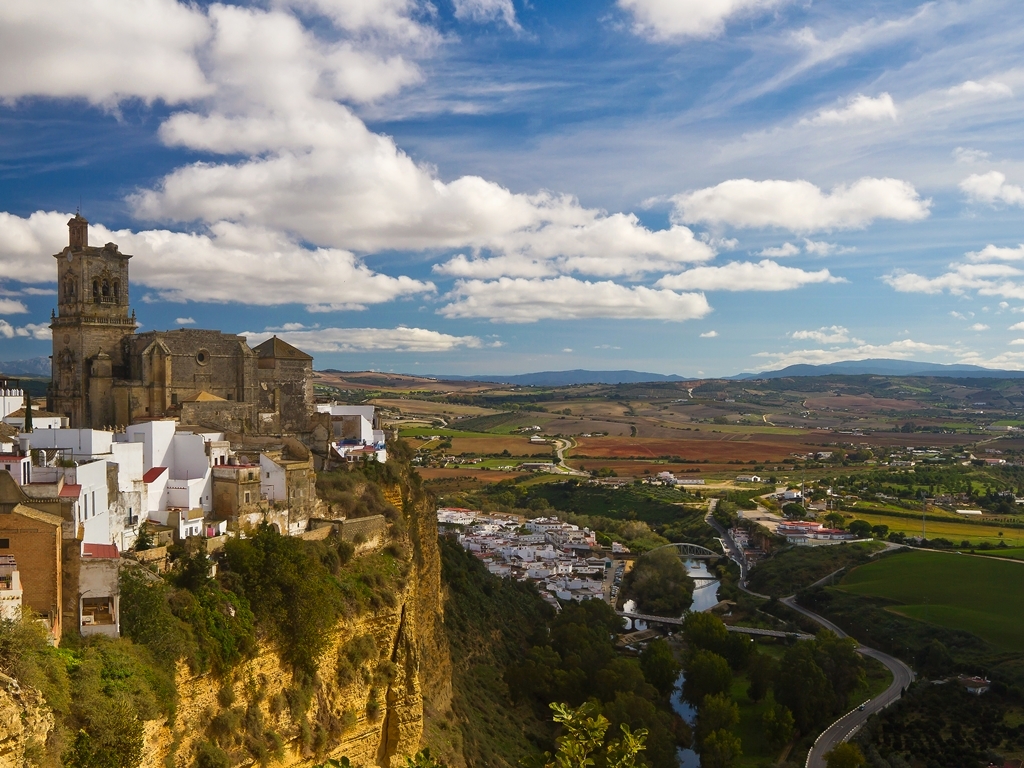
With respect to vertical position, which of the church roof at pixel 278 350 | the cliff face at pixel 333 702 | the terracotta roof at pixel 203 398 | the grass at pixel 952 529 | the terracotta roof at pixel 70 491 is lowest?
the grass at pixel 952 529

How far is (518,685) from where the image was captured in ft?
121

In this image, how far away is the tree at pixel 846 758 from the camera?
1316 inches

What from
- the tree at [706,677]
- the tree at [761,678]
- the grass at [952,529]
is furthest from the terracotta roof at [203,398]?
the grass at [952,529]

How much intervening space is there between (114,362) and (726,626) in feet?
129

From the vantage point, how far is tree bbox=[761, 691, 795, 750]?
1511 inches

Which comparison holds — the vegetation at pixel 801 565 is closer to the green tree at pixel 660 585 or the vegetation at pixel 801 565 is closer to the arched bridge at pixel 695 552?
the arched bridge at pixel 695 552

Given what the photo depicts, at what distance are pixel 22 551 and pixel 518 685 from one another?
83.5 ft

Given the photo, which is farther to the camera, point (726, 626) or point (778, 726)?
point (726, 626)

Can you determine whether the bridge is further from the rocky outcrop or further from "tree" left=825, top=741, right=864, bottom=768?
the rocky outcrop

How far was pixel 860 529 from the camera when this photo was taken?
2931 inches

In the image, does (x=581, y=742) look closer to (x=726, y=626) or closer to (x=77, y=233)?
(x=77, y=233)

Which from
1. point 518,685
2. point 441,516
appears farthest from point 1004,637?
point 441,516

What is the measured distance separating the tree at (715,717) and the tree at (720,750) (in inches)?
38.2

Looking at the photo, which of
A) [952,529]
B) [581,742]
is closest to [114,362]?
[581,742]
